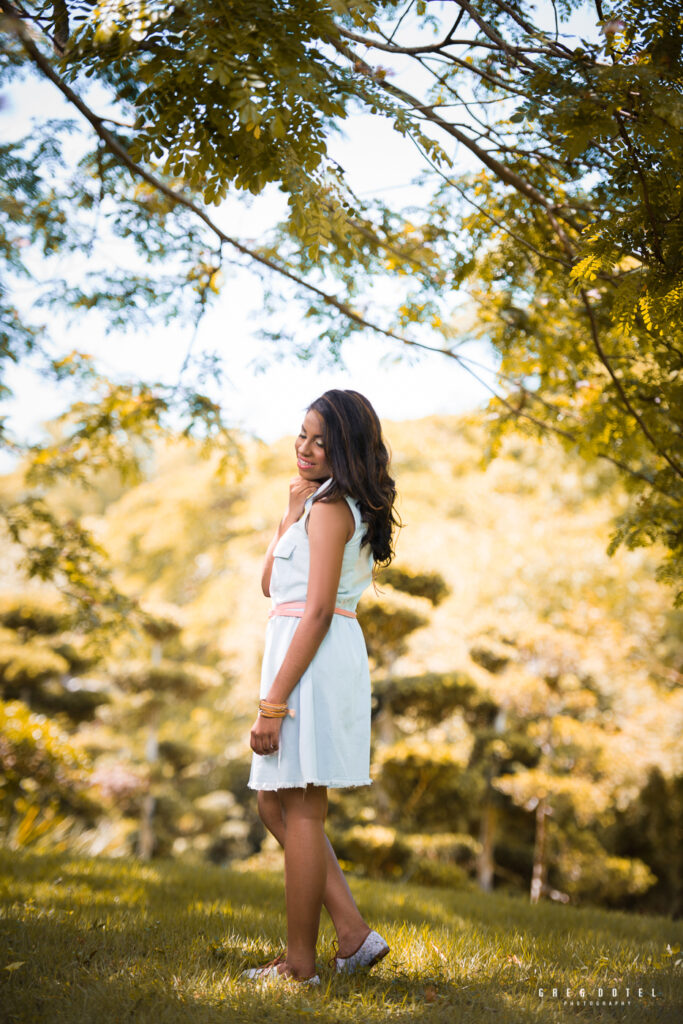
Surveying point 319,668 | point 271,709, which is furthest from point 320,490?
point 271,709

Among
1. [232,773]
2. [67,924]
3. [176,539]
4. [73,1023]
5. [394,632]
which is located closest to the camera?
[73,1023]

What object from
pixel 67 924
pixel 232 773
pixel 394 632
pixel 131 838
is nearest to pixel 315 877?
pixel 67 924

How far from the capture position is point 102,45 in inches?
80.4

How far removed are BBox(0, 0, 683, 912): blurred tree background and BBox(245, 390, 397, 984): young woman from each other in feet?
2.78

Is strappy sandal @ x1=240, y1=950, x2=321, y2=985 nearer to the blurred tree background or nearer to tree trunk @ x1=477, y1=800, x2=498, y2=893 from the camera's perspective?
the blurred tree background

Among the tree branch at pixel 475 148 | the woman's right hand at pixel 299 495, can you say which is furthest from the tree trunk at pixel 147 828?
the tree branch at pixel 475 148

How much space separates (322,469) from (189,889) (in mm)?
2487

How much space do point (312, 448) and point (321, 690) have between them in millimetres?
744

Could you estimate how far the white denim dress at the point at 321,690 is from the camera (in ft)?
6.97

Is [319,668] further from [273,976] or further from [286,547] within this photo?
[273,976]

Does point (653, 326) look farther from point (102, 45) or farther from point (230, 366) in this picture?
point (230, 366)

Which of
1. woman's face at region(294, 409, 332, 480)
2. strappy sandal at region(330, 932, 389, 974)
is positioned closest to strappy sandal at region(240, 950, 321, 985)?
strappy sandal at region(330, 932, 389, 974)

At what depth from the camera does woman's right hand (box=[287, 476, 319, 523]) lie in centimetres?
239

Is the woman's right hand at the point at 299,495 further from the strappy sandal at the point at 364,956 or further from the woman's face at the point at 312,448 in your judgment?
the strappy sandal at the point at 364,956
